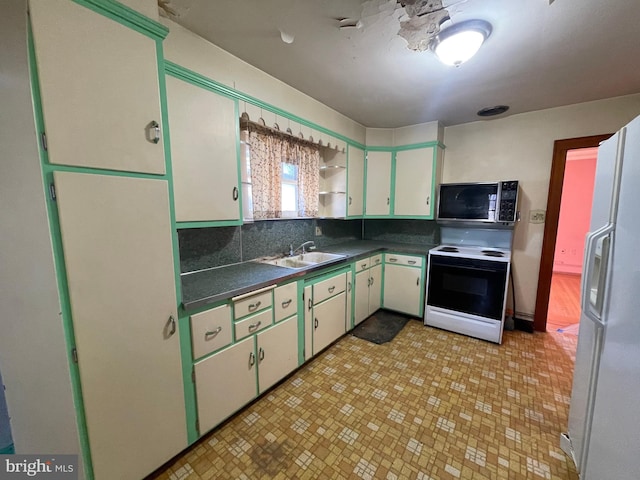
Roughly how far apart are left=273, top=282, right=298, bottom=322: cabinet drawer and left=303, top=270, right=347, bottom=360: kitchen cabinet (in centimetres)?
13

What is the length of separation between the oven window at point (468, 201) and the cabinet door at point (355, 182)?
0.92 metres

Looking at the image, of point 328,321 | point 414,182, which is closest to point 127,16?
point 328,321

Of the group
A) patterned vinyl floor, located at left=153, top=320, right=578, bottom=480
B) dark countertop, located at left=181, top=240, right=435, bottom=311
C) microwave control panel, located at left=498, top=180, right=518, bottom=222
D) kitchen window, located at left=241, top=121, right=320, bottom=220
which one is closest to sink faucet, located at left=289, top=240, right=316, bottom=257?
kitchen window, located at left=241, top=121, right=320, bottom=220

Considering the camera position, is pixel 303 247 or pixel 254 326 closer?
pixel 254 326

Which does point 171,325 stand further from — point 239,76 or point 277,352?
point 239,76

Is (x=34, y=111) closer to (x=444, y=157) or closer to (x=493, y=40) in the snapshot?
(x=493, y=40)

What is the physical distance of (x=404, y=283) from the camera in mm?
→ 2986

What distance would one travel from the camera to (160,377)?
120 cm

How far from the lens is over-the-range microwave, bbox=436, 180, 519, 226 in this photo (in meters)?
2.53

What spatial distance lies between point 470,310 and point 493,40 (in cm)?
227

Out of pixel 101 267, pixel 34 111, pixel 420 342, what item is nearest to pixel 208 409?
pixel 101 267

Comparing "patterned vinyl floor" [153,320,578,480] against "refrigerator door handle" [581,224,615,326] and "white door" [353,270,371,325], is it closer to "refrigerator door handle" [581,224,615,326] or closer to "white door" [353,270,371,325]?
"white door" [353,270,371,325]

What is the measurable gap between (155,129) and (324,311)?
1780 mm

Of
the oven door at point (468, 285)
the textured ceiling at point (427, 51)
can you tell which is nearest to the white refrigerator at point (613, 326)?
the textured ceiling at point (427, 51)
